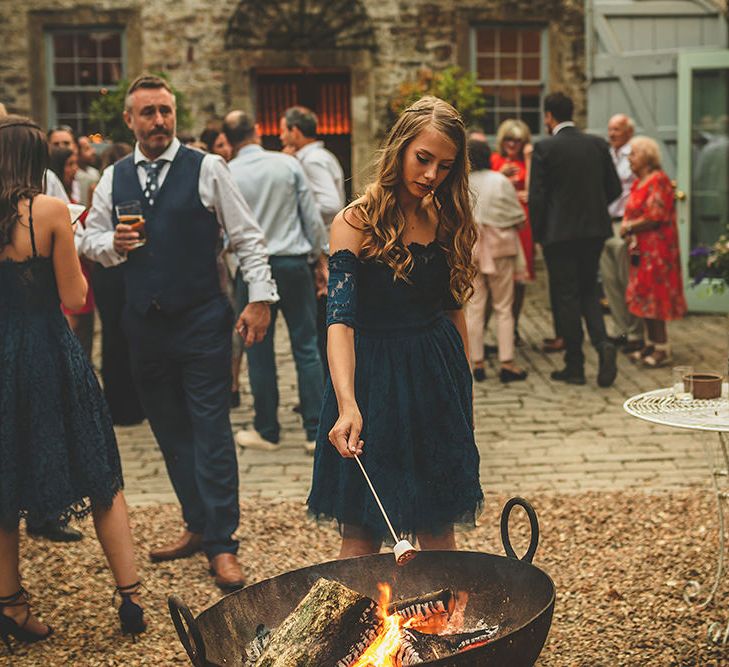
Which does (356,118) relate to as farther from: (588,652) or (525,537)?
(588,652)

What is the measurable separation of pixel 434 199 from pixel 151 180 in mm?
1714

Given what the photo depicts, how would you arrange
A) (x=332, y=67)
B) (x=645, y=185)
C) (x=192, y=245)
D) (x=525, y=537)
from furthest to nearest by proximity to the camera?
1. (x=332, y=67)
2. (x=645, y=185)
3. (x=525, y=537)
4. (x=192, y=245)

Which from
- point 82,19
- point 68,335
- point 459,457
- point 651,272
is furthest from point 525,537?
point 82,19

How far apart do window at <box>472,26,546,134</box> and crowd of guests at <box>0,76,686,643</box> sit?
24.8ft

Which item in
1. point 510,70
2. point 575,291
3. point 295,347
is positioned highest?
point 510,70

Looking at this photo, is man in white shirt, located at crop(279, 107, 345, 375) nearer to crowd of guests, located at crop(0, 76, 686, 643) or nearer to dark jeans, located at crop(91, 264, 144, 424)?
crowd of guests, located at crop(0, 76, 686, 643)

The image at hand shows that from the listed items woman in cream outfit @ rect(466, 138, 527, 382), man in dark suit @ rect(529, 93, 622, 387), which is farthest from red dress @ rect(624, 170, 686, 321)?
woman in cream outfit @ rect(466, 138, 527, 382)

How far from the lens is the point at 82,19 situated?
1513cm

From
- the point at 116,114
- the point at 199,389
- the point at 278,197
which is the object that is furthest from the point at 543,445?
the point at 116,114

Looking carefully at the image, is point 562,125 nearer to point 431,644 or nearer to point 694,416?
point 694,416

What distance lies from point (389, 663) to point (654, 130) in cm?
1161

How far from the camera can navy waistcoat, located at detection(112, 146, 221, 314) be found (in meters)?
5.09

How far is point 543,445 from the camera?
759 cm

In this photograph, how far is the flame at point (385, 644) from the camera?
311cm
